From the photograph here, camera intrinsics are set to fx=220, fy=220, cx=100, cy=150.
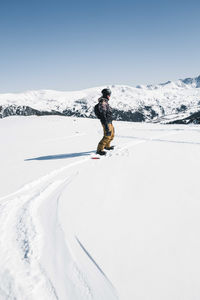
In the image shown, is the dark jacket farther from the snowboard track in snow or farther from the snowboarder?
the snowboard track in snow

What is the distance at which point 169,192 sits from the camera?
3836 millimetres

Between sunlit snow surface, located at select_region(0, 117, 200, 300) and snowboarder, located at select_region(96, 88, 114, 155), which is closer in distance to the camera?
sunlit snow surface, located at select_region(0, 117, 200, 300)

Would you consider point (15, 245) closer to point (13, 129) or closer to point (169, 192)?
point (169, 192)

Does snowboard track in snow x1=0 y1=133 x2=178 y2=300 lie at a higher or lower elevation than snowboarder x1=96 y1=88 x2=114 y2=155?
lower

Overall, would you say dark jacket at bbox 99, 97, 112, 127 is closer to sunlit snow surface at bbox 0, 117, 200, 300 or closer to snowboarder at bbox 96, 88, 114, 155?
snowboarder at bbox 96, 88, 114, 155

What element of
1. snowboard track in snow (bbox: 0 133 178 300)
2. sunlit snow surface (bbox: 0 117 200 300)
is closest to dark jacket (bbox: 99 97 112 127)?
sunlit snow surface (bbox: 0 117 200 300)

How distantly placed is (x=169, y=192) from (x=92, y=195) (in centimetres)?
134

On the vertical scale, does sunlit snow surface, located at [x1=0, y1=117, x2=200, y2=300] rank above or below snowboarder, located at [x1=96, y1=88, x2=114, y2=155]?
below

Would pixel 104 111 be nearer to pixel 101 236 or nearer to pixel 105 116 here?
pixel 105 116

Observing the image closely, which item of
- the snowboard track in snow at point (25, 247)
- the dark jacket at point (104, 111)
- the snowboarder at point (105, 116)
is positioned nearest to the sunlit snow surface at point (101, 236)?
the snowboard track in snow at point (25, 247)

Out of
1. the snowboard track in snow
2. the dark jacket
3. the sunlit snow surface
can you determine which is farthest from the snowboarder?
the snowboard track in snow

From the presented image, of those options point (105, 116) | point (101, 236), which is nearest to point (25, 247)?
point (101, 236)

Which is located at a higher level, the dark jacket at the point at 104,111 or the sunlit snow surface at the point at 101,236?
the dark jacket at the point at 104,111

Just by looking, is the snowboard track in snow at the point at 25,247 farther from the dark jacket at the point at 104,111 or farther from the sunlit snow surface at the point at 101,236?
the dark jacket at the point at 104,111
